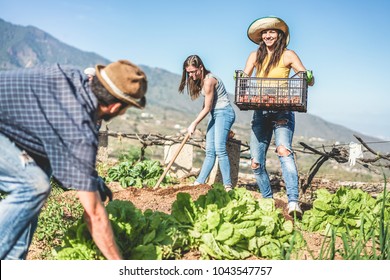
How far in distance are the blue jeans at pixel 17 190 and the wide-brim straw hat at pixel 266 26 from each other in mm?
3042

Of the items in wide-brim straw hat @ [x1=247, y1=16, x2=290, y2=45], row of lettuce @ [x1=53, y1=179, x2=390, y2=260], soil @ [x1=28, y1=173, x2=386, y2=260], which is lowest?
soil @ [x1=28, y1=173, x2=386, y2=260]

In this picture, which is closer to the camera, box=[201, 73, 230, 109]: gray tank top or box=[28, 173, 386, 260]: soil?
box=[28, 173, 386, 260]: soil

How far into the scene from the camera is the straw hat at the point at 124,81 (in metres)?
2.51

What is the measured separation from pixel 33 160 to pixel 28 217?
0.99 ft

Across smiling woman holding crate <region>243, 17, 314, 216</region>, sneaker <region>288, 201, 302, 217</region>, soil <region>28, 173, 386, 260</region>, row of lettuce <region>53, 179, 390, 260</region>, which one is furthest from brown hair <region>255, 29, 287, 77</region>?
row of lettuce <region>53, 179, 390, 260</region>

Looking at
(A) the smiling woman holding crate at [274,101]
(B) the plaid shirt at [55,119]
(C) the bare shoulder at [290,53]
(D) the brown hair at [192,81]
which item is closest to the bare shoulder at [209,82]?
(D) the brown hair at [192,81]

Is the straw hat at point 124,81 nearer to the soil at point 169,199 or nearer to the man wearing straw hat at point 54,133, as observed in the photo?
the man wearing straw hat at point 54,133

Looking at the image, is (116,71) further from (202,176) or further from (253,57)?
(202,176)

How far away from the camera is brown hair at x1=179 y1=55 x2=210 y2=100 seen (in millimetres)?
5512

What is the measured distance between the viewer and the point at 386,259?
10.1 feet

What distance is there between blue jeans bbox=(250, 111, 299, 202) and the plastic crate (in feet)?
0.55

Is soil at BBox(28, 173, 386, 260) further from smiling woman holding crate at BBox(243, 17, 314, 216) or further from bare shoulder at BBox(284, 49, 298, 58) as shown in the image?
bare shoulder at BBox(284, 49, 298, 58)

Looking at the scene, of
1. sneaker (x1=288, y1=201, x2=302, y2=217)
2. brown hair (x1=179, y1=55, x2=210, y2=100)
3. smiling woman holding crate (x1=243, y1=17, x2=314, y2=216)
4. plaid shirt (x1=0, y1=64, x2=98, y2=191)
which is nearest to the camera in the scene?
plaid shirt (x1=0, y1=64, x2=98, y2=191)
